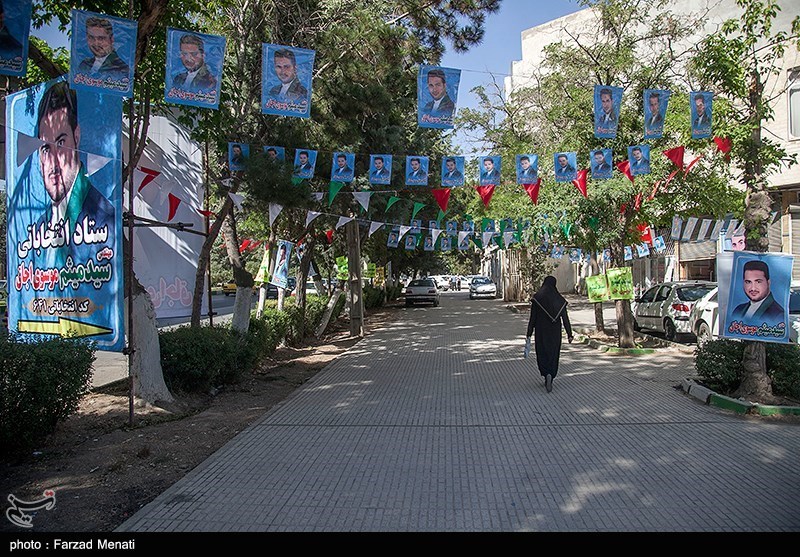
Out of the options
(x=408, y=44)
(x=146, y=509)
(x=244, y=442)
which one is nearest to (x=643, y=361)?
(x=408, y=44)

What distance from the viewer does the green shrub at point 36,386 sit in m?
5.18

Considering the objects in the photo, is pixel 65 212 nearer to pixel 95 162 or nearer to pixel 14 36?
pixel 95 162

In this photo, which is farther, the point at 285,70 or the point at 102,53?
the point at 285,70

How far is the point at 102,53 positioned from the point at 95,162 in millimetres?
1163

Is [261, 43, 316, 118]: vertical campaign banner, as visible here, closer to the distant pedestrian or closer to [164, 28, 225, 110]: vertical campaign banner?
[164, 28, 225, 110]: vertical campaign banner

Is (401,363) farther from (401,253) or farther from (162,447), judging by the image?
(401,253)

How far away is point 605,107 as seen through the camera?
33.7 feet

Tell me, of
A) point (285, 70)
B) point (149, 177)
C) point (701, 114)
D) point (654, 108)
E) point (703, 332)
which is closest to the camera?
point (285, 70)

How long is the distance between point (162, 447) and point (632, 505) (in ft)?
14.8

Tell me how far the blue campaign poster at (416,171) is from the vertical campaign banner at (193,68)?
6031 millimetres

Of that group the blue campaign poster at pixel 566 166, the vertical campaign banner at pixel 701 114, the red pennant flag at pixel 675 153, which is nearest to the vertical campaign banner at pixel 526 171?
the blue campaign poster at pixel 566 166

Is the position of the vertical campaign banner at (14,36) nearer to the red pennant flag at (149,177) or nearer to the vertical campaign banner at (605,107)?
the red pennant flag at (149,177)

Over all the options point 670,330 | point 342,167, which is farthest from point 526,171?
point 670,330

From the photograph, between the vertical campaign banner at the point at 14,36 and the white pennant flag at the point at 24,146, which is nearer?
the vertical campaign banner at the point at 14,36
